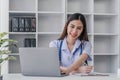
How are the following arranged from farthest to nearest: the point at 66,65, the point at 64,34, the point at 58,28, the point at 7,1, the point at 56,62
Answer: the point at 58,28 → the point at 7,1 → the point at 64,34 → the point at 66,65 → the point at 56,62

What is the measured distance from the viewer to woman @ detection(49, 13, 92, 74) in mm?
3133

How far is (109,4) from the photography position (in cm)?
486

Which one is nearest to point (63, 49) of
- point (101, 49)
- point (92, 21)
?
point (92, 21)

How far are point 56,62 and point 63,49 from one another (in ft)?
3.32

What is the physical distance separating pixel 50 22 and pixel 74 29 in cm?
159

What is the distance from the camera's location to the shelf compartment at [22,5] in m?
4.64

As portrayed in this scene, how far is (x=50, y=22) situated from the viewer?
4742 millimetres

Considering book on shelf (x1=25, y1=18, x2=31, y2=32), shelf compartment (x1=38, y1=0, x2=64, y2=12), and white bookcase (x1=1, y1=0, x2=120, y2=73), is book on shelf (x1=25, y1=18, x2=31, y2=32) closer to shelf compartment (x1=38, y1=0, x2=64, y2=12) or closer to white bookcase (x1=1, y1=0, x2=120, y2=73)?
white bookcase (x1=1, y1=0, x2=120, y2=73)

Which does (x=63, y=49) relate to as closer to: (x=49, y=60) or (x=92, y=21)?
(x=49, y=60)

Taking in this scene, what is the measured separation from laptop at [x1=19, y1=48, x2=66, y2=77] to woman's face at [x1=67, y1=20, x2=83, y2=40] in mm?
1032

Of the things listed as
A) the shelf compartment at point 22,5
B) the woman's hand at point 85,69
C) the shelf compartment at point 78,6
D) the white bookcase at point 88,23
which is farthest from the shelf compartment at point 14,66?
the woman's hand at point 85,69

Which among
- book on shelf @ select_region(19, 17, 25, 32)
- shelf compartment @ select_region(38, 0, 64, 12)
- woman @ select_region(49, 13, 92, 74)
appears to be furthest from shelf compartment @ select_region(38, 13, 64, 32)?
woman @ select_region(49, 13, 92, 74)

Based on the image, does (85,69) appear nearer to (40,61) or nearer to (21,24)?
(40,61)

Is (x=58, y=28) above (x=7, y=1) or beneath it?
beneath
